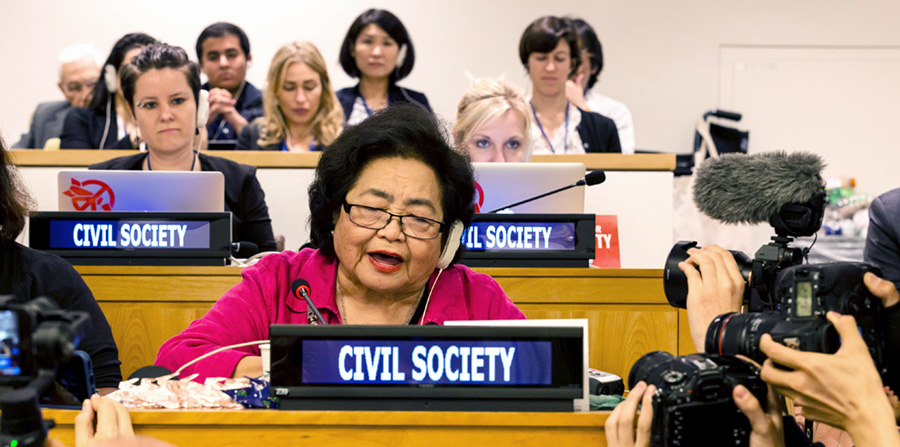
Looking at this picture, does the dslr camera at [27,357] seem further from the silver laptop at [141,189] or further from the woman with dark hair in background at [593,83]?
the woman with dark hair in background at [593,83]

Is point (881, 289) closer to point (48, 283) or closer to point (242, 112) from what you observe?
point (48, 283)

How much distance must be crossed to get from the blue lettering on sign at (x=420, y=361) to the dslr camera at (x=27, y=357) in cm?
38

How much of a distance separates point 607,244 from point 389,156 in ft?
4.33

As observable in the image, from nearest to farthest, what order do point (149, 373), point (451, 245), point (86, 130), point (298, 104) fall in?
point (149, 373) < point (451, 245) < point (298, 104) < point (86, 130)

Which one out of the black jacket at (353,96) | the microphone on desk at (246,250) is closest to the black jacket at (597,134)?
the black jacket at (353,96)

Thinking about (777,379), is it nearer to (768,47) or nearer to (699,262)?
(699,262)

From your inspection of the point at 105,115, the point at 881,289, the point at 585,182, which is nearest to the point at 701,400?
the point at 881,289

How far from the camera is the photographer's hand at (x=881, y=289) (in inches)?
45.6

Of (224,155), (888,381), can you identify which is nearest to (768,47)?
(224,155)

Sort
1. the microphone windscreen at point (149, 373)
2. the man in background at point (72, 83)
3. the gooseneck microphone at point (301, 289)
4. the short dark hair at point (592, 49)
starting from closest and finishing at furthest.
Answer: the microphone windscreen at point (149, 373) < the gooseneck microphone at point (301, 289) < the man in background at point (72, 83) < the short dark hair at point (592, 49)

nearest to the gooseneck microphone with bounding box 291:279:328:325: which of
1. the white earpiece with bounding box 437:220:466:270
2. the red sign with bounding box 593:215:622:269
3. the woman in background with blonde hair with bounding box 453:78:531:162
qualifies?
the white earpiece with bounding box 437:220:466:270

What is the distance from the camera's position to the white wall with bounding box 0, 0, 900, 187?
6.66m

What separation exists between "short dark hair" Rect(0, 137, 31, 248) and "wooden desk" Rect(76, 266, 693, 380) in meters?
0.44

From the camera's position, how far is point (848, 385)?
1.07m
